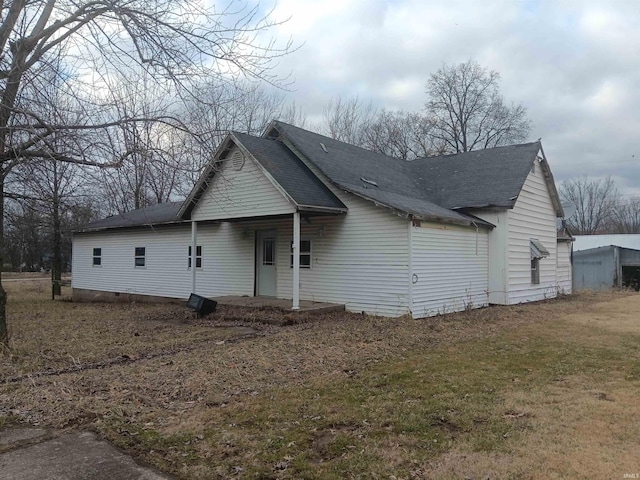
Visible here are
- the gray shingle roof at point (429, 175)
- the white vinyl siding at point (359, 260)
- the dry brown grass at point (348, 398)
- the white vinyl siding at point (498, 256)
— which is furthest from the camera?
the white vinyl siding at point (498, 256)

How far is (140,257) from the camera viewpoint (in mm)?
20578

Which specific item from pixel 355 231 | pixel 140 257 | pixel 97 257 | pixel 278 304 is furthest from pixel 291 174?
pixel 97 257

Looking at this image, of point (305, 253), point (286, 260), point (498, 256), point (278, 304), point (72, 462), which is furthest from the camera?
point (498, 256)

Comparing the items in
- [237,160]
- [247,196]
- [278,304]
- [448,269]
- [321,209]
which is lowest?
[278,304]

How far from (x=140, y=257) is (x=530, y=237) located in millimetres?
15071

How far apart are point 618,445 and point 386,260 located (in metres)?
8.70

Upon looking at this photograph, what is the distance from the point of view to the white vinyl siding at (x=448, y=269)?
1269cm

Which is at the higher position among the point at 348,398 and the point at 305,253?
the point at 305,253

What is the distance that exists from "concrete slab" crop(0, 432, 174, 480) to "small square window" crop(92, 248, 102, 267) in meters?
19.4

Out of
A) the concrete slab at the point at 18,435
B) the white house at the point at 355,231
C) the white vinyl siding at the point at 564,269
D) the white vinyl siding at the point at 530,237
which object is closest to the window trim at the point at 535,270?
the white house at the point at 355,231

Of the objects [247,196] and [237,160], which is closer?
[247,196]

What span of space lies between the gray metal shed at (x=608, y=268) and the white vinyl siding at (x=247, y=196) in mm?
21183

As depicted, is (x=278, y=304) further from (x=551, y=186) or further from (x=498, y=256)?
(x=551, y=186)

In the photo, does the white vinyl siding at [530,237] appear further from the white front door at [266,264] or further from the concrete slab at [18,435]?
the concrete slab at [18,435]
